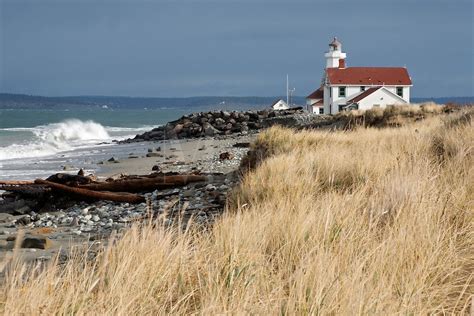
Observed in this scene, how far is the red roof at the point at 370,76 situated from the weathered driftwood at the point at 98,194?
47.3 m

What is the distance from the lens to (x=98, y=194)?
1039 cm

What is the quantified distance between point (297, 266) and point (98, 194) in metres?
7.22

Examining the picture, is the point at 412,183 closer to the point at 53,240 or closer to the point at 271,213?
the point at 271,213

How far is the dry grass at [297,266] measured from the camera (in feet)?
10.1

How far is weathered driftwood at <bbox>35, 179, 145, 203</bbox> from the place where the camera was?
10.0 meters

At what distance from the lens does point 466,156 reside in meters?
7.65

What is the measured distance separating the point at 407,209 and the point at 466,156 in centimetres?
297

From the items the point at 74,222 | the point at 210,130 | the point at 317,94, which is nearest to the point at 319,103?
the point at 317,94

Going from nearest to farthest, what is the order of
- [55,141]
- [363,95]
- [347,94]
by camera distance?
[55,141] < [363,95] < [347,94]

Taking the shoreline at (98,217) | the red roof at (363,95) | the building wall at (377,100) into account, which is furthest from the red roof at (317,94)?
A: the shoreline at (98,217)

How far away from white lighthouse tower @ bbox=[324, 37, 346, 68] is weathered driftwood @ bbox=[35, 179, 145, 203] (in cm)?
5619

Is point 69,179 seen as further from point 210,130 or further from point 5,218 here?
point 210,130

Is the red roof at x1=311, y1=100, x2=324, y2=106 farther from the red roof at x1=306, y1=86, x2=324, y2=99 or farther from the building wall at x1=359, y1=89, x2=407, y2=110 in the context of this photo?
the building wall at x1=359, y1=89, x2=407, y2=110

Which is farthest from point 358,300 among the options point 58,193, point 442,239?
point 58,193
